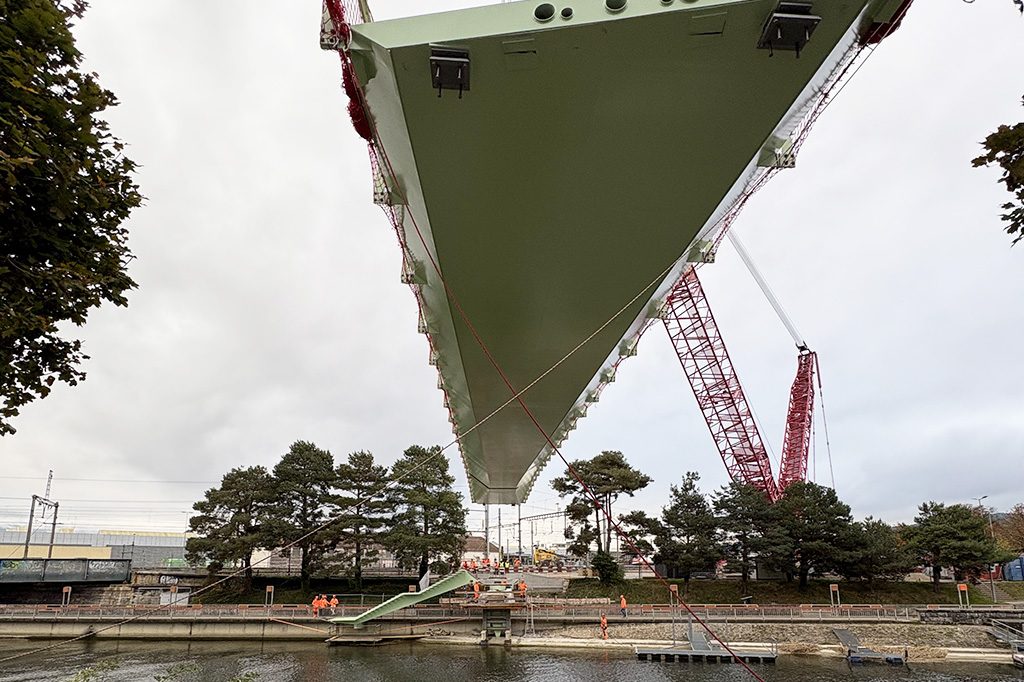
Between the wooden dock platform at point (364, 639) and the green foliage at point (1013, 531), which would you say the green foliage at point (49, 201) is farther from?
the green foliage at point (1013, 531)

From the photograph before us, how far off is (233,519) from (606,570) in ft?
79.7

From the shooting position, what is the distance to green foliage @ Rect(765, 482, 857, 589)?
35844 millimetres

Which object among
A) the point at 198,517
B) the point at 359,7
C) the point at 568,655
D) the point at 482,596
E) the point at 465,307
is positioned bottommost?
the point at 568,655

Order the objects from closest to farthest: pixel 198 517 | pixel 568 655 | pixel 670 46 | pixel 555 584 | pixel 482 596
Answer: pixel 670 46
pixel 568 655
pixel 482 596
pixel 198 517
pixel 555 584

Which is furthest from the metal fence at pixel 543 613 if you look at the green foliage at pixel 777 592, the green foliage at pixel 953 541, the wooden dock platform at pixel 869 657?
the green foliage at pixel 953 541

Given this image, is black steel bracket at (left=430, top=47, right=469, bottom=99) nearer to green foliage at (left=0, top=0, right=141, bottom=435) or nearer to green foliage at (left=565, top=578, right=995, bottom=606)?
green foliage at (left=0, top=0, right=141, bottom=435)

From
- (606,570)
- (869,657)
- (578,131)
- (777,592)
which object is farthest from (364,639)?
(578,131)

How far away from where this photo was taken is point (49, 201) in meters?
6.04

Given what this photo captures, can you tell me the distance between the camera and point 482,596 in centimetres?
3206

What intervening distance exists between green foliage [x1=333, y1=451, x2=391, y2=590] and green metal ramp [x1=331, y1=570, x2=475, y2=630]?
23.5ft

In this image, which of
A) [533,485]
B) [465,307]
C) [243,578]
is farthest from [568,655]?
[243,578]

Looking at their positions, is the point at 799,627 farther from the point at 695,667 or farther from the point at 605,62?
the point at 605,62

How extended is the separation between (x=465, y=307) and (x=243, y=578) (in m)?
38.8

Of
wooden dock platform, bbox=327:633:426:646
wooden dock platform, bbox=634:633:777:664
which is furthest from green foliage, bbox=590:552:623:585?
wooden dock platform, bbox=327:633:426:646
